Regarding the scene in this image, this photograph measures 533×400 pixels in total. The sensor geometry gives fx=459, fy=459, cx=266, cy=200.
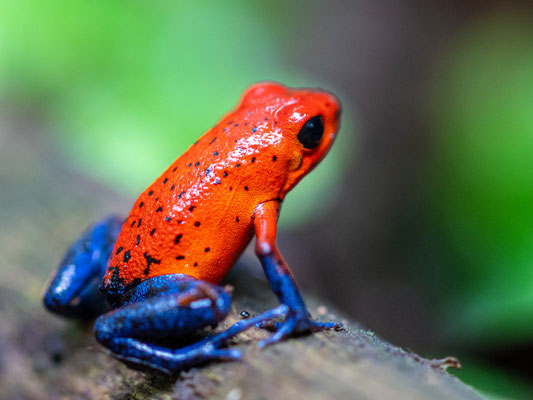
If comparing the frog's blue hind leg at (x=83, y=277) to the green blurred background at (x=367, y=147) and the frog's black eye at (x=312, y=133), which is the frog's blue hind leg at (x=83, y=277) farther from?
the frog's black eye at (x=312, y=133)

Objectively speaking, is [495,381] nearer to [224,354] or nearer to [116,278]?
[224,354]

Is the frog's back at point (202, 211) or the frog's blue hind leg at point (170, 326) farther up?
the frog's back at point (202, 211)

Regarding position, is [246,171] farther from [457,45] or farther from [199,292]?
[457,45]

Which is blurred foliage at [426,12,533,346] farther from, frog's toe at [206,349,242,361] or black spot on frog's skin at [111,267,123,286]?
black spot on frog's skin at [111,267,123,286]

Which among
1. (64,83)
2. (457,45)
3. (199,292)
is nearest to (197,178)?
(199,292)

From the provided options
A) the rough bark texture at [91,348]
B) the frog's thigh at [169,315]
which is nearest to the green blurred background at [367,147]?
the rough bark texture at [91,348]

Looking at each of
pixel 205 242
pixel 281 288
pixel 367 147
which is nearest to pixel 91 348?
pixel 205 242
